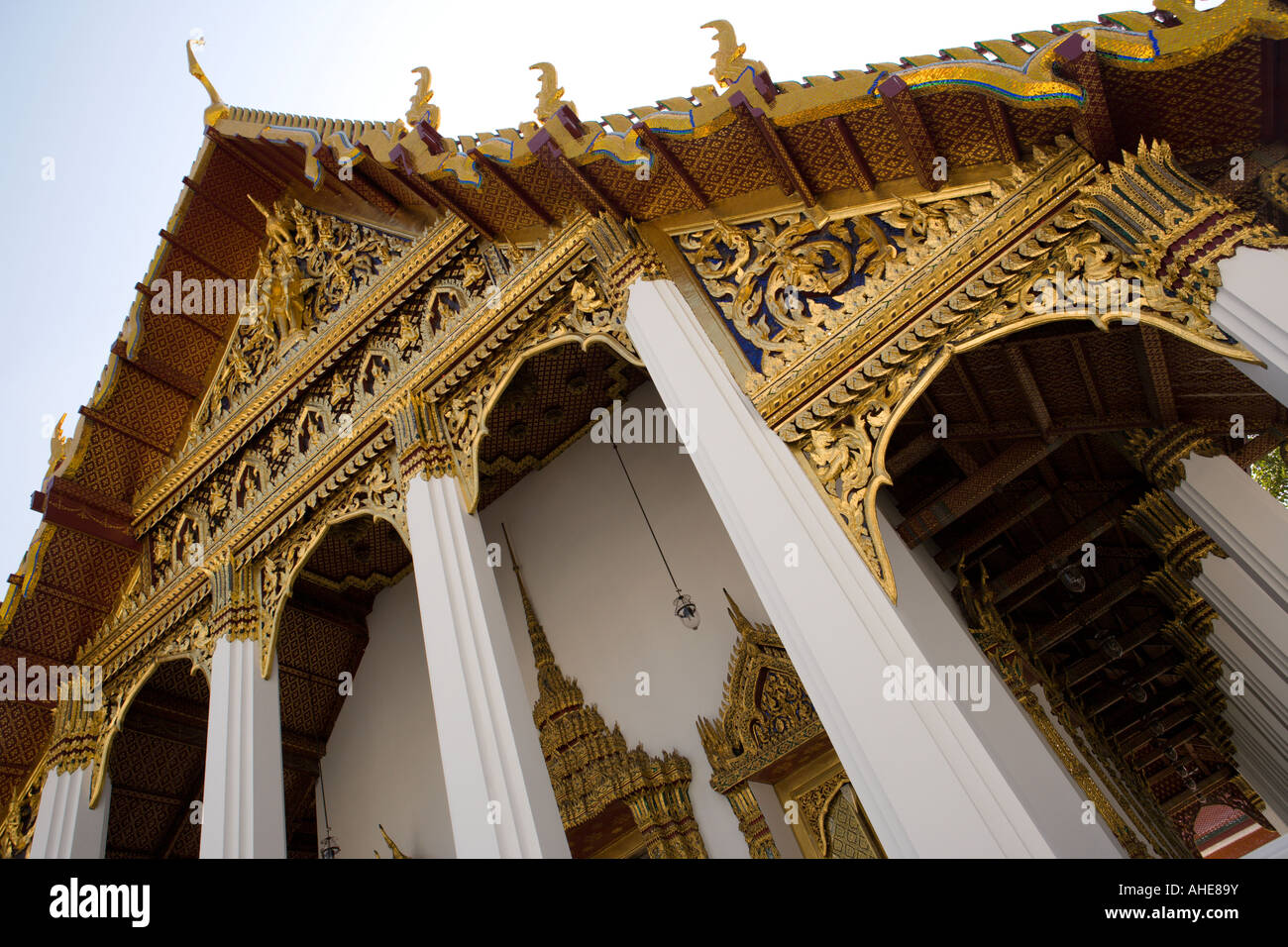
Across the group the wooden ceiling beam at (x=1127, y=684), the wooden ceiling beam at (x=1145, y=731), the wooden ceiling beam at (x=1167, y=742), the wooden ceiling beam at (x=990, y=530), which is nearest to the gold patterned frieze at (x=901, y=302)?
the wooden ceiling beam at (x=990, y=530)

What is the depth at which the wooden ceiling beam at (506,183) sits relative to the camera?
15.5 ft

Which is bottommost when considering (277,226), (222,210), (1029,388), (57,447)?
(1029,388)

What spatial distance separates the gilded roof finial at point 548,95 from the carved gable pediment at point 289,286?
200cm

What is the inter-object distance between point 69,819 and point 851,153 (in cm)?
631

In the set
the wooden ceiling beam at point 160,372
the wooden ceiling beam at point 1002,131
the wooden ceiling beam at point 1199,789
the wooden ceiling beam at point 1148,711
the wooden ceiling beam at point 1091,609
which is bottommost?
the wooden ceiling beam at point 1199,789

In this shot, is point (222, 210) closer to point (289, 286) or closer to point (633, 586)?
point (289, 286)

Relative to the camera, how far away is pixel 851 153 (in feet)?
13.4

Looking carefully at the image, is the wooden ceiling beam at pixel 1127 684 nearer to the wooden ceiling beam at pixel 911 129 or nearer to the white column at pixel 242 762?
the wooden ceiling beam at pixel 911 129

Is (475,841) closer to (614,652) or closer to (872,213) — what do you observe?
(614,652)

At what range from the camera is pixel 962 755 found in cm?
299

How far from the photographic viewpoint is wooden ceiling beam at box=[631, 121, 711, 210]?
14.0 ft

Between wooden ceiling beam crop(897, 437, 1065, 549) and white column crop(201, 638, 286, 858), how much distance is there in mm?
4275

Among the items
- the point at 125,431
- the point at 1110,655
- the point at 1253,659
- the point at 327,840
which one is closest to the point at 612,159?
the point at 125,431

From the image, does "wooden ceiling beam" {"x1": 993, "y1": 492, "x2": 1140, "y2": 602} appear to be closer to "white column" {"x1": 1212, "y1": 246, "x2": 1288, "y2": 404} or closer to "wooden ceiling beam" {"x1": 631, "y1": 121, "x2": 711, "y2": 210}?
"white column" {"x1": 1212, "y1": 246, "x2": 1288, "y2": 404}
